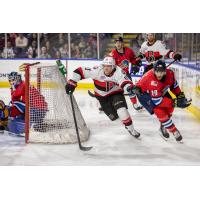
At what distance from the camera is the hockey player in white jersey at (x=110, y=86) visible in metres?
3.70

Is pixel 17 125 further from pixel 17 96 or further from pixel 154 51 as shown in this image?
pixel 154 51

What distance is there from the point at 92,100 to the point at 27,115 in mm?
566

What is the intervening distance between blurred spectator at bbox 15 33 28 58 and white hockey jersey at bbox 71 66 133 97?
0.46 m

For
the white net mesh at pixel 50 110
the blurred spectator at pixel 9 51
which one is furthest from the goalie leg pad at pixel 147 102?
the blurred spectator at pixel 9 51

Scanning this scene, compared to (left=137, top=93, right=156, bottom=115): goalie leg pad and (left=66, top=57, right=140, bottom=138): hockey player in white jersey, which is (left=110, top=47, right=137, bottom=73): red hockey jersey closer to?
(left=66, top=57, right=140, bottom=138): hockey player in white jersey

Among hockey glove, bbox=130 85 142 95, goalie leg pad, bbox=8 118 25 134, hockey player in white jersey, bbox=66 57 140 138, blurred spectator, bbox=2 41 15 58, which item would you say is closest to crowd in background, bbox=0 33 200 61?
blurred spectator, bbox=2 41 15 58

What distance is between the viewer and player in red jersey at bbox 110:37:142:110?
3729 millimetres

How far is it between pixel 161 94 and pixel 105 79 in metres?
0.46

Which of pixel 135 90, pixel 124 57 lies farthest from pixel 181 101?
pixel 124 57

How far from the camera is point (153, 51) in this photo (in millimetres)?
3736

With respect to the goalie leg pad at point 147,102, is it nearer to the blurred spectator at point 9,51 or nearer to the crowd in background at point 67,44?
the crowd in background at point 67,44

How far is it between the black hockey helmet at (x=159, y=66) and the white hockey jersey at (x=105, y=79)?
227 millimetres

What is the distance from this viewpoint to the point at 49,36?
3.79 metres

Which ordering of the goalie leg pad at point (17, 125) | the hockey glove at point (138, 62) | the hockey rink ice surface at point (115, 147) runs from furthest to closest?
the goalie leg pad at point (17, 125) → the hockey glove at point (138, 62) → the hockey rink ice surface at point (115, 147)
